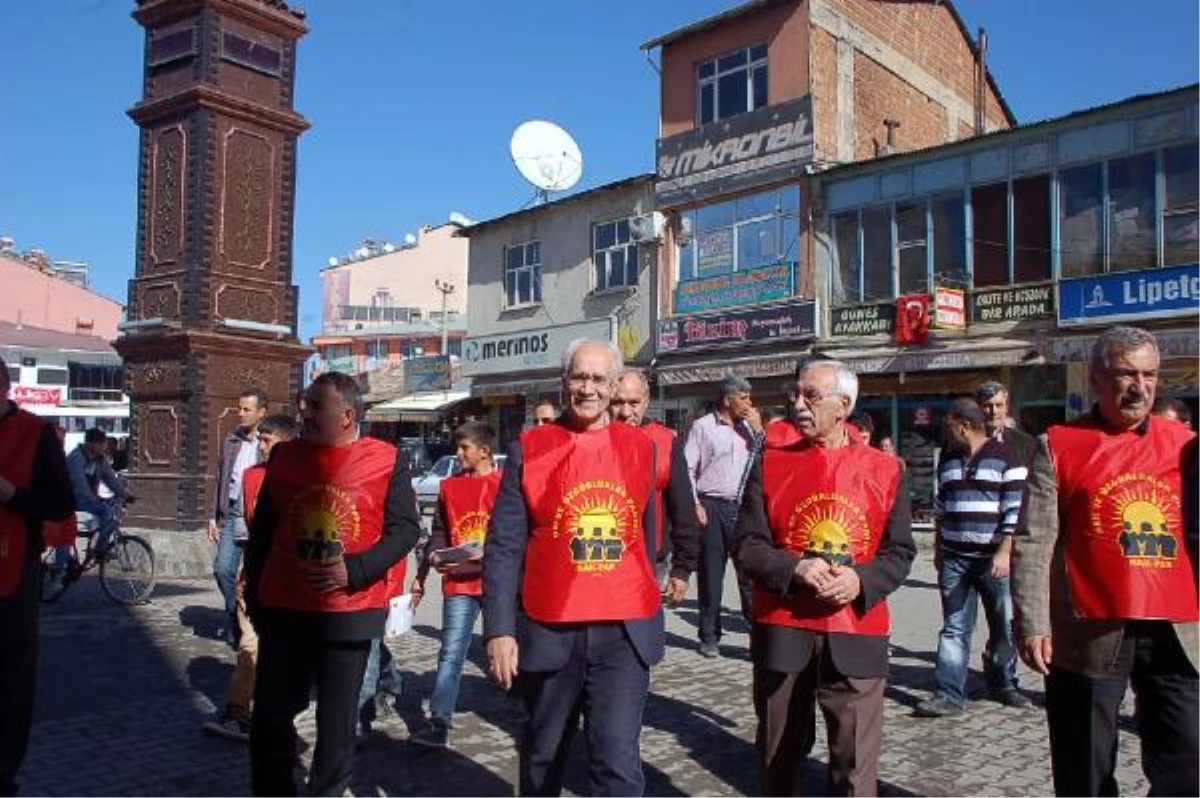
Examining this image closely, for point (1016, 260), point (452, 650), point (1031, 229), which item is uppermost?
point (1031, 229)

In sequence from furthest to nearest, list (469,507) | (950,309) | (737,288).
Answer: (737,288), (950,309), (469,507)

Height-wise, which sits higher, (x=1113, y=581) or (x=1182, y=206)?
(x=1182, y=206)

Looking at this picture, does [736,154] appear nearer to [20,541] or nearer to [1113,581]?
[20,541]

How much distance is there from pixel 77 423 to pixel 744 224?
34.8 m

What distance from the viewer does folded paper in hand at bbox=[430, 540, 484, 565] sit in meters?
5.36

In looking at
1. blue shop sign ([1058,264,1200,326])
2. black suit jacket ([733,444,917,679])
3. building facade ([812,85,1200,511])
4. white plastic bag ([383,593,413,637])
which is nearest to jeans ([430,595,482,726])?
white plastic bag ([383,593,413,637])

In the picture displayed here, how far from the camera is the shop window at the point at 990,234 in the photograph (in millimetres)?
18125

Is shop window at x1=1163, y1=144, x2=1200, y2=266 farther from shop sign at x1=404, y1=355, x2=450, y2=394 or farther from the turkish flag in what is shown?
shop sign at x1=404, y1=355, x2=450, y2=394

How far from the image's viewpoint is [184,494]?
39.8 feet

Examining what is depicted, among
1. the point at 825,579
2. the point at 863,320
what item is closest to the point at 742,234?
the point at 863,320

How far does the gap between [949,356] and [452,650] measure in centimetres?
1463

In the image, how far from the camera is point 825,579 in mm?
3432

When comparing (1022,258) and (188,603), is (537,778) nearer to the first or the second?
(188,603)

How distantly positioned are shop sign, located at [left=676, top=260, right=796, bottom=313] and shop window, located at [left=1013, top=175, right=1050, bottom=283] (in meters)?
4.55
